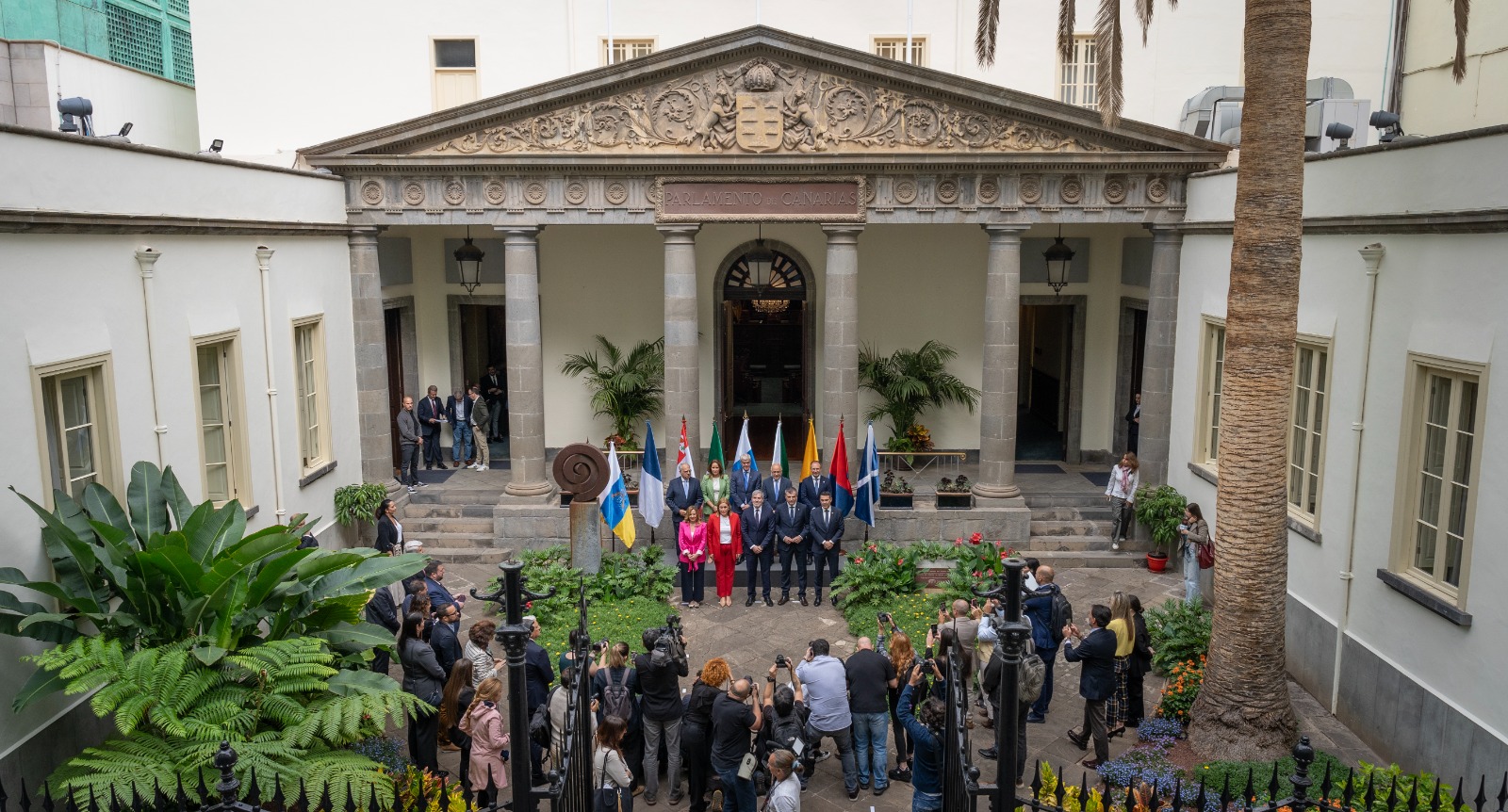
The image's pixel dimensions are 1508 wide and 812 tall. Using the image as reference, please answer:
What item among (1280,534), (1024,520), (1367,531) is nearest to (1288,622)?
(1367,531)

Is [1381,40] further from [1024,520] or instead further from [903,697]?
[903,697]

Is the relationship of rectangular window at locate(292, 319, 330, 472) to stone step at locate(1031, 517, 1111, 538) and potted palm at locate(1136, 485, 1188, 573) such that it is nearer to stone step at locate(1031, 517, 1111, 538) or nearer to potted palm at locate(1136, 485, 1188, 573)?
stone step at locate(1031, 517, 1111, 538)

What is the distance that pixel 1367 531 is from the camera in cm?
1067

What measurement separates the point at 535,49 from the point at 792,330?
22.2ft

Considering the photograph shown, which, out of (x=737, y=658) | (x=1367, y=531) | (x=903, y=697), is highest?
(x=1367, y=531)

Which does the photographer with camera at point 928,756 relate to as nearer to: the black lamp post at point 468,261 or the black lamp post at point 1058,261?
the black lamp post at point 1058,261

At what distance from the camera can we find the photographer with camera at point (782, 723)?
28.6ft

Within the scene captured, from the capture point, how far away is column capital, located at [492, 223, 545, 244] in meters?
16.3

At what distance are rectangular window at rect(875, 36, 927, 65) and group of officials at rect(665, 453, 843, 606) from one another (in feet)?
25.6

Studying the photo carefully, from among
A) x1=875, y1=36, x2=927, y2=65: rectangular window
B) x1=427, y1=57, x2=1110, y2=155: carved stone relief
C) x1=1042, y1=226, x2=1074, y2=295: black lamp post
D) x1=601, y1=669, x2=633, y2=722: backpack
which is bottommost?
x1=601, y1=669, x2=633, y2=722: backpack

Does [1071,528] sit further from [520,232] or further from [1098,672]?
[520,232]

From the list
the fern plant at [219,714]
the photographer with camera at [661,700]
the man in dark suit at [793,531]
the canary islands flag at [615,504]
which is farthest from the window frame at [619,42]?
the fern plant at [219,714]

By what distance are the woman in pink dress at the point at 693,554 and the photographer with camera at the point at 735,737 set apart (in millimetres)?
5661

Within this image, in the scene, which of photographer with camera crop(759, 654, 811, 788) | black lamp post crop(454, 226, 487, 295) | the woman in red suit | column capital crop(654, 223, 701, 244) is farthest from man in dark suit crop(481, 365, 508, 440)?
photographer with camera crop(759, 654, 811, 788)
